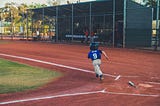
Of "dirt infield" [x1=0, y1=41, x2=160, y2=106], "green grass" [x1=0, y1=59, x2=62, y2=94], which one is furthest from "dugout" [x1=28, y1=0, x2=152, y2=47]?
"green grass" [x1=0, y1=59, x2=62, y2=94]

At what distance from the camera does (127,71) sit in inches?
588

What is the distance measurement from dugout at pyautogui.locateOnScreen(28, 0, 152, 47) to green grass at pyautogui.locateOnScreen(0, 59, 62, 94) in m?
15.7

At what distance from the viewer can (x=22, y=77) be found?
1323 centimetres

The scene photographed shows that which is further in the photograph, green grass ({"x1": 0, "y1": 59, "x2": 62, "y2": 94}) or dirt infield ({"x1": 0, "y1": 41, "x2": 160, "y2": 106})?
green grass ({"x1": 0, "y1": 59, "x2": 62, "y2": 94})

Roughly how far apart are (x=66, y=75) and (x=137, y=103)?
18.8 feet

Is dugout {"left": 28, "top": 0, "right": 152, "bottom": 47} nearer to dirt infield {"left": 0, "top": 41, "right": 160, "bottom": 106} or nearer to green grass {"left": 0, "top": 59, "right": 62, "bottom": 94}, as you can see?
dirt infield {"left": 0, "top": 41, "right": 160, "bottom": 106}

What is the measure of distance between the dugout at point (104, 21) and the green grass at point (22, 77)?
15.7 metres

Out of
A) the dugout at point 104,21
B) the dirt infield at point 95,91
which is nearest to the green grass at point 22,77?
the dirt infield at point 95,91

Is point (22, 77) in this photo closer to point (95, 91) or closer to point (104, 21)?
point (95, 91)

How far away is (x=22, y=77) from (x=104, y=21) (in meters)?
22.6

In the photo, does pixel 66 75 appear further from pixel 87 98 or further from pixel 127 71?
pixel 87 98

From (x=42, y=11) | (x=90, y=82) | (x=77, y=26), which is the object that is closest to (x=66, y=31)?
(x=77, y=26)

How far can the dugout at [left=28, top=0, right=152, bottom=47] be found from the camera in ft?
96.4

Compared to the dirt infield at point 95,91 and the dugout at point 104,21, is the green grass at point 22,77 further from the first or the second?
the dugout at point 104,21
